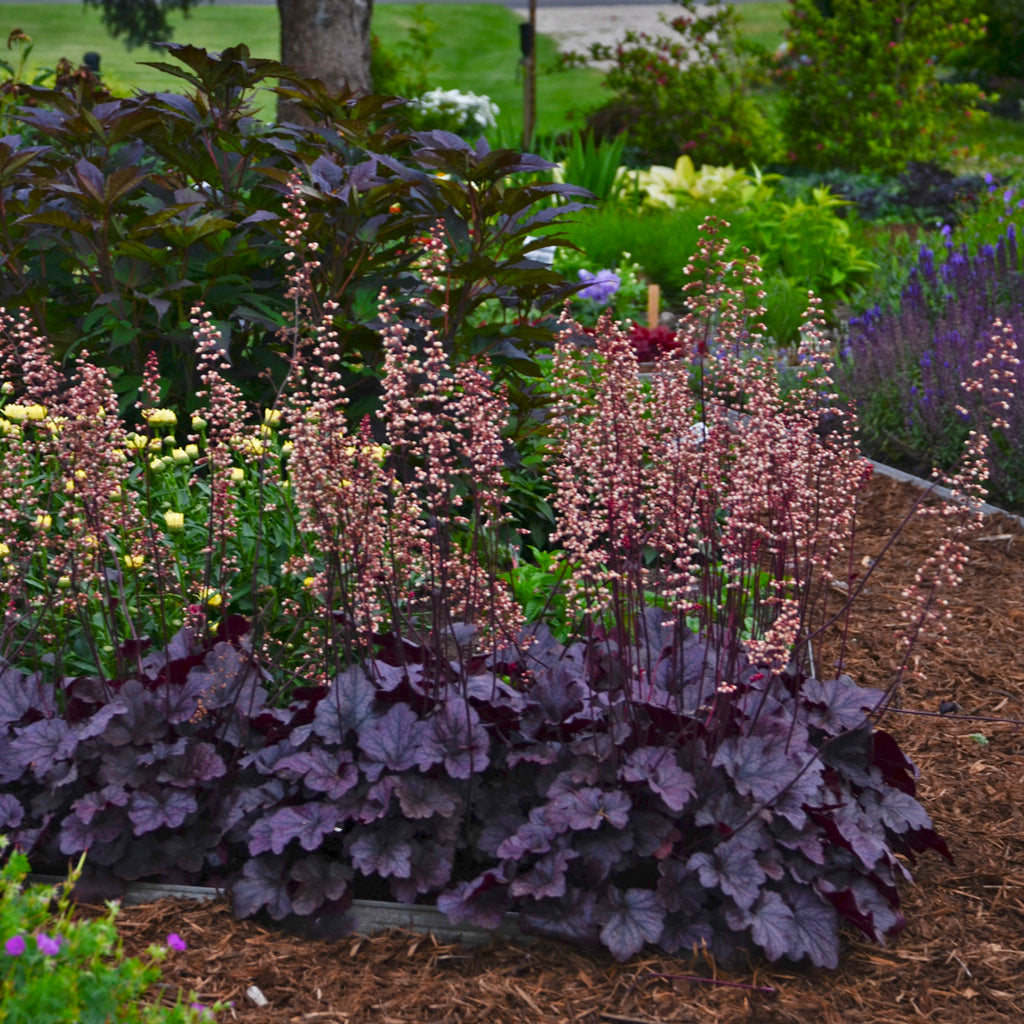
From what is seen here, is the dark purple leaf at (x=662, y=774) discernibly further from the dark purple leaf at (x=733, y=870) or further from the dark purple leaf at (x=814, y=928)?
the dark purple leaf at (x=814, y=928)

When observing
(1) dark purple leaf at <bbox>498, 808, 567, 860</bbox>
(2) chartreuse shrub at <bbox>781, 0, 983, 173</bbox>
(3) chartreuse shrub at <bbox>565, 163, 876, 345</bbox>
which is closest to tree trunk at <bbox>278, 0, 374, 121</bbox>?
(3) chartreuse shrub at <bbox>565, 163, 876, 345</bbox>

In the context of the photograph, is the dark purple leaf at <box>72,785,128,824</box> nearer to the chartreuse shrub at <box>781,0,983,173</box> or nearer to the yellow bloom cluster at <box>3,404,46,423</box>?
the yellow bloom cluster at <box>3,404,46,423</box>

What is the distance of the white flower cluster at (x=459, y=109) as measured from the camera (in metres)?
13.4

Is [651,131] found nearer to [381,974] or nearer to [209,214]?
[209,214]

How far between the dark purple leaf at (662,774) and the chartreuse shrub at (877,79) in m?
11.6

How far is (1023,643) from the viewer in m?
3.72

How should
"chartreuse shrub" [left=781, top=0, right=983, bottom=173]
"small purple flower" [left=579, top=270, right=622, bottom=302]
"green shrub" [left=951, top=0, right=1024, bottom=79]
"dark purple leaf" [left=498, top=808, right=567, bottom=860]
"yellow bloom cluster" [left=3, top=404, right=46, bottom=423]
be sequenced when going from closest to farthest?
1. "dark purple leaf" [left=498, top=808, right=567, bottom=860]
2. "yellow bloom cluster" [left=3, top=404, right=46, bottom=423]
3. "small purple flower" [left=579, top=270, right=622, bottom=302]
4. "chartreuse shrub" [left=781, top=0, right=983, bottom=173]
5. "green shrub" [left=951, top=0, right=1024, bottom=79]

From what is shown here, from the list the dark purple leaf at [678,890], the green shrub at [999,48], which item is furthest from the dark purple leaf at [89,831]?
the green shrub at [999,48]

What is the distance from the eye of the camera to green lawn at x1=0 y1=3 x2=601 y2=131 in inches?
1059

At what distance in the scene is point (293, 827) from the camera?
2.20 metres

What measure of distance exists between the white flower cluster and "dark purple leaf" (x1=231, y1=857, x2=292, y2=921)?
12200 millimetres

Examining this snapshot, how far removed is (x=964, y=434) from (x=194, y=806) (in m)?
3.98

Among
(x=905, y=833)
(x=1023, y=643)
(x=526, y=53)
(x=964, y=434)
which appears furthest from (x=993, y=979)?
(x=526, y=53)

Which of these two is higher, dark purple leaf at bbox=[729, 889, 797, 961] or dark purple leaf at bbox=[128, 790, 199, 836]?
dark purple leaf at bbox=[128, 790, 199, 836]
